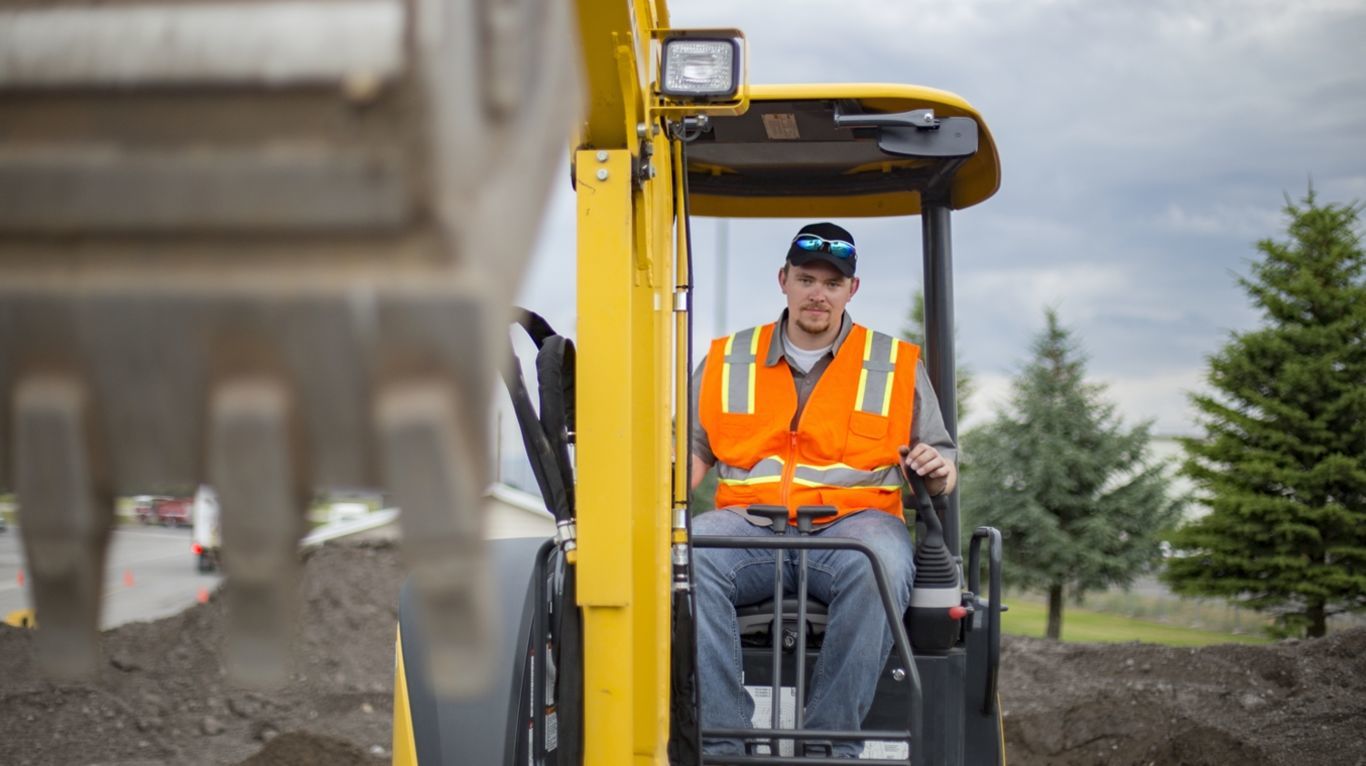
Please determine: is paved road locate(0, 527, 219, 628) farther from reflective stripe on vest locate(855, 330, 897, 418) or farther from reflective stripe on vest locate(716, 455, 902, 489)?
reflective stripe on vest locate(855, 330, 897, 418)

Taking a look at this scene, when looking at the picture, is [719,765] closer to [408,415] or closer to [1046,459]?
[408,415]

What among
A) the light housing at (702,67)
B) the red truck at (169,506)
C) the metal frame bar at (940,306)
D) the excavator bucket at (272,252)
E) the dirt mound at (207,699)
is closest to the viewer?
the excavator bucket at (272,252)

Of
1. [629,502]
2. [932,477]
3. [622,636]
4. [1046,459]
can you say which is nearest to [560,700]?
[622,636]

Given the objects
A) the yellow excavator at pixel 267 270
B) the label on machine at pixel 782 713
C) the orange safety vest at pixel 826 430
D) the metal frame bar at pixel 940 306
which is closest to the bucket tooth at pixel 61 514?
the yellow excavator at pixel 267 270

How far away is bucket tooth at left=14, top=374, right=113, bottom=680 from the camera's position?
2.78 feet

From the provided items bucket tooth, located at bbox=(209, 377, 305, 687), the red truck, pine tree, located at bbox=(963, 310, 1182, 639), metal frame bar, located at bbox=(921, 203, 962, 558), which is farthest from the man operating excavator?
pine tree, located at bbox=(963, 310, 1182, 639)

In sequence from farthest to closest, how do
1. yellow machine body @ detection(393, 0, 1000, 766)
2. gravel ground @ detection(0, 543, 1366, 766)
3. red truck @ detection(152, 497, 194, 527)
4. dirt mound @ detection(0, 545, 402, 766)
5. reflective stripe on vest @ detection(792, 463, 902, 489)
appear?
dirt mound @ detection(0, 545, 402, 766)
gravel ground @ detection(0, 543, 1366, 766)
reflective stripe on vest @ detection(792, 463, 902, 489)
yellow machine body @ detection(393, 0, 1000, 766)
red truck @ detection(152, 497, 194, 527)

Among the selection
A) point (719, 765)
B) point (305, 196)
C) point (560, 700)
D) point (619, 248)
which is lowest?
point (719, 765)

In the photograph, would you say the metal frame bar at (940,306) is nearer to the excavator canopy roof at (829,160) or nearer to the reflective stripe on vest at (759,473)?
the excavator canopy roof at (829,160)

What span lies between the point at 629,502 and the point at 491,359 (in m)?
2.03

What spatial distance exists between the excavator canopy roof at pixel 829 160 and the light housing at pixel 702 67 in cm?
111

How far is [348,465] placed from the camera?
33.3 inches

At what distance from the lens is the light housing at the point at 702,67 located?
115 inches

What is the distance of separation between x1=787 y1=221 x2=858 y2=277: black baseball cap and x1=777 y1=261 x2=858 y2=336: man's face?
0.04 metres
